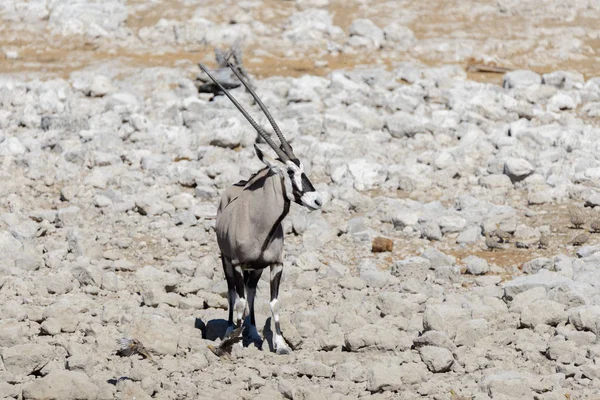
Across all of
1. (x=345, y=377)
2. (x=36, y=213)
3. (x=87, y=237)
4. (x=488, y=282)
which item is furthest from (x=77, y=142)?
(x=345, y=377)

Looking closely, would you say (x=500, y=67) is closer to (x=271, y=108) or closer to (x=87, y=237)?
(x=271, y=108)

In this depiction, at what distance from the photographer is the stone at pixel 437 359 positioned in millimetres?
8344

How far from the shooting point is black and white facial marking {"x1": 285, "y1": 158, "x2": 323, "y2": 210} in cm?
862

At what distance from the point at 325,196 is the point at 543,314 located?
18.1ft

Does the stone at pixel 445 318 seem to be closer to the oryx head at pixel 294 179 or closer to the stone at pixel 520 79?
the oryx head at pixel 294 179

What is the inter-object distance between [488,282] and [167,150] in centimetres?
704

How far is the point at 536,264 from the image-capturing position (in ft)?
38.2

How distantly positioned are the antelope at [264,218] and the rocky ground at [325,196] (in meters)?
0.58

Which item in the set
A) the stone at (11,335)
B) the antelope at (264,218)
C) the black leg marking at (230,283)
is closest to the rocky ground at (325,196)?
the stone at (11,335)

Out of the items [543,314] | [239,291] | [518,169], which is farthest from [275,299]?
[518,169]

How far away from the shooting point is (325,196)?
14234 millimetres

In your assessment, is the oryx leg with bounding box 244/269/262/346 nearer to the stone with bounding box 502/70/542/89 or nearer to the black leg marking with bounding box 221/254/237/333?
the black leg marking with bounding box 221/254/237/333

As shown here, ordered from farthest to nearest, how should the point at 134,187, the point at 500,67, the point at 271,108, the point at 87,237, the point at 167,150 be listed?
the point at 500,67, the point at 271,108, the point at 167,150, the point at 134,187, the point at 87,237

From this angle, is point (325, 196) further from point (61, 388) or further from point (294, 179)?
point (61, 388)
